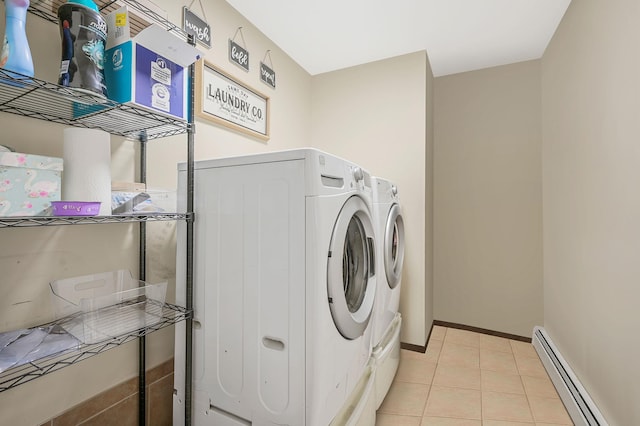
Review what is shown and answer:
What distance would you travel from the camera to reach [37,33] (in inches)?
43.2

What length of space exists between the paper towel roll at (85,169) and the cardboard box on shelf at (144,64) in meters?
0.16

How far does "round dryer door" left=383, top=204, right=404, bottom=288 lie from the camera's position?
1871mm

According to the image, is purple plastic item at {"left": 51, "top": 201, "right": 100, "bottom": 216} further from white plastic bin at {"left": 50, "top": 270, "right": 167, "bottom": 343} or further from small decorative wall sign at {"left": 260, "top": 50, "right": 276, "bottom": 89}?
small decorative wall sign at {"left": 260, "top": 50, "right": 276, "bottom": 89}

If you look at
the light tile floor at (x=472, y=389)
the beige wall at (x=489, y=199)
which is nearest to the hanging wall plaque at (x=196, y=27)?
the beige wall at (x=489, y=199)

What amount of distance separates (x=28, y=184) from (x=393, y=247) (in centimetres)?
184

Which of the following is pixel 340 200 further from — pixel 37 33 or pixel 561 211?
pixel 561 211

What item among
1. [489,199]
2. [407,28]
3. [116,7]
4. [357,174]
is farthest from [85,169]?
[489,199]

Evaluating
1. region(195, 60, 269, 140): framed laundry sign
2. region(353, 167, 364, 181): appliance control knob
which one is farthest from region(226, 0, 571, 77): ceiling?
region(353, 167, 364, 181): appliance control knob

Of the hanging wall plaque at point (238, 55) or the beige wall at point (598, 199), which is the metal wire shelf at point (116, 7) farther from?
the beige wall at point (598, 199)

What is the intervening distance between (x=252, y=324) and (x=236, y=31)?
1864 millimetres

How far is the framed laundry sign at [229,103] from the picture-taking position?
1.78m

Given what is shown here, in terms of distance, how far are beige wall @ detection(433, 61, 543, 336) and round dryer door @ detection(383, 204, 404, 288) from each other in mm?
1096

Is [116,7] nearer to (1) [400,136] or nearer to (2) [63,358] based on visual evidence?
(2) [63,358]

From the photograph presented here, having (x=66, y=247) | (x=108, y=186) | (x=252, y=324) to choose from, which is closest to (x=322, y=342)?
(x=252, y=324)
